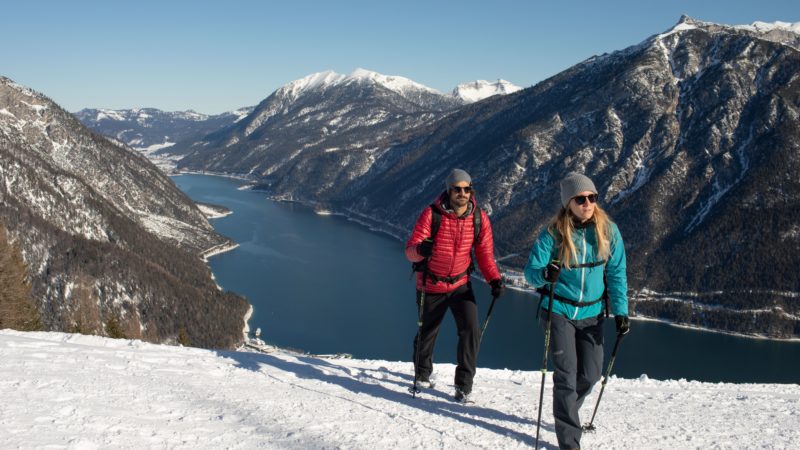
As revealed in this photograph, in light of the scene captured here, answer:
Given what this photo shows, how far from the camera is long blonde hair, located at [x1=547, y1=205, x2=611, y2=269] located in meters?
7.40

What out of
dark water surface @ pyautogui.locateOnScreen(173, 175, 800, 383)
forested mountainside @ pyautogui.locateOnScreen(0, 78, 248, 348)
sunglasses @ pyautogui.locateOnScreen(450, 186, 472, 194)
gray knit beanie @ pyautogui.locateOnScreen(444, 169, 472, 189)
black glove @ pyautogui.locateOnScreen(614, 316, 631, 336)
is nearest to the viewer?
black glove @ pyautogui.locateOnScreen(614, 316, 631, 336)

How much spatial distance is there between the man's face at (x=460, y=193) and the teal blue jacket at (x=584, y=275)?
1571 mm

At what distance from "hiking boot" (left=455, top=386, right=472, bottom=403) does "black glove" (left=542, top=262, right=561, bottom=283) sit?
3.17m

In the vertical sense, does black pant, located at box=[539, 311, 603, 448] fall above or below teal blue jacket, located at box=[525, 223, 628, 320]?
below

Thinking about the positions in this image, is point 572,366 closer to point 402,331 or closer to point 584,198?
point 584,198

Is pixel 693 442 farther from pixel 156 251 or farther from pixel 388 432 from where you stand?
pixel 156 251

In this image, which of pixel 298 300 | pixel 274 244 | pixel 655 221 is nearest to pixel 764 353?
pixel 655 221

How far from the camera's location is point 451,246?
30.6 feet

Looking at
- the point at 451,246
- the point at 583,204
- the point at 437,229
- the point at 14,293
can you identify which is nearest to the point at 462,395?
the point at 451,246

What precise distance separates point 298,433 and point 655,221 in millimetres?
205785

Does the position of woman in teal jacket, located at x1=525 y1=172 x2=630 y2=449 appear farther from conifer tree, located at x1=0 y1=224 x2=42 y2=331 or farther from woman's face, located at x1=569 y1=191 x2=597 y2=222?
conifer tree, located at x1=0 y1=224 x2=42 y2=331

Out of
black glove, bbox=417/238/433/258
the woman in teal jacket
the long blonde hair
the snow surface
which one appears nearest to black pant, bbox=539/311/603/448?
the woman in teal jacket

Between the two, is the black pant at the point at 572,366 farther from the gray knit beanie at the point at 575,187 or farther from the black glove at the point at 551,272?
the gray knit beanie at the point at 575,187

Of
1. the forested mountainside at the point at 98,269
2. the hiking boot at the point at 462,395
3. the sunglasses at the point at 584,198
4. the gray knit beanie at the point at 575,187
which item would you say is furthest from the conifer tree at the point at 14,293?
the forested mountainside at the point at 98,269
